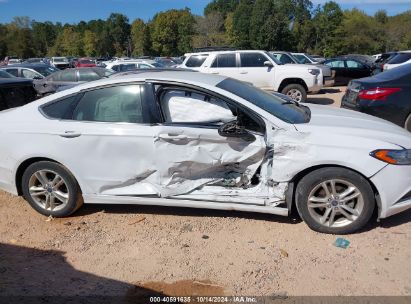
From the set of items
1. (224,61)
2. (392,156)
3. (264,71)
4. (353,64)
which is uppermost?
(224,61)

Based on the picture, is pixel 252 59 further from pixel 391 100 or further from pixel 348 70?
pixel 348 70

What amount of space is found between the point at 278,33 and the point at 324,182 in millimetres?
66047

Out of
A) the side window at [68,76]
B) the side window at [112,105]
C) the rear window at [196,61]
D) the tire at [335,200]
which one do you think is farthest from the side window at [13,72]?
the tire at [335,200]

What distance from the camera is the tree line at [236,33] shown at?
224ft

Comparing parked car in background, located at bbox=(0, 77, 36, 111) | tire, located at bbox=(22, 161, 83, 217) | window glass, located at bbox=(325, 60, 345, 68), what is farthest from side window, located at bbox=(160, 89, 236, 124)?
window glass, located at bbox=(325, 60, 345, 68)

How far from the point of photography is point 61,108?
449 cm

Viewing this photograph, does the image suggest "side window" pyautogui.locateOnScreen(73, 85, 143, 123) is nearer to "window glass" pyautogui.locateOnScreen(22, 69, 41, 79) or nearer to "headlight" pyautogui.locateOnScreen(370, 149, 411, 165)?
"headlight" pyautogui.locateOnScreen(370, 149, 411, 165)

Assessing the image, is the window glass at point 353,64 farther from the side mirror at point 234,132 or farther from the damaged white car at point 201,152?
the side mirror at point 234,132

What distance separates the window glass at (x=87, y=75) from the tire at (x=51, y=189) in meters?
9.73

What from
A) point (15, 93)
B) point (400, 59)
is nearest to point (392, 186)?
point (15, 93)

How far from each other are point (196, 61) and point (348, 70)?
10.1 m

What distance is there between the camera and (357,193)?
3.83 m

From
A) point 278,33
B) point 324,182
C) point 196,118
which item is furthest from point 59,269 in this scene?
point 278,33

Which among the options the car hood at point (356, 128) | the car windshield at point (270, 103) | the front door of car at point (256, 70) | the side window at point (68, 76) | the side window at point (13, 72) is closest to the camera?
the car hood at point (356, 128)
